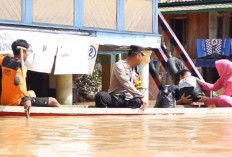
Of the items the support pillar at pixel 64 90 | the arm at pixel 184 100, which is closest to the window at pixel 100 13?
the support pillar at pixel 64 90

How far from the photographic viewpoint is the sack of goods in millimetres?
10539

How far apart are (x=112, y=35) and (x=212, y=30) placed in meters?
11.1

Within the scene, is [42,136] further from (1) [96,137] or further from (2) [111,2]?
(2) [111,2]

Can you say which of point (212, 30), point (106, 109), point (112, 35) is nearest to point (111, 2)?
point (112, 35)

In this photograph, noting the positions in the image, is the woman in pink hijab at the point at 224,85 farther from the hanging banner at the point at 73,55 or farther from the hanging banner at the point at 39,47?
the hanging banner at the point at 39,47

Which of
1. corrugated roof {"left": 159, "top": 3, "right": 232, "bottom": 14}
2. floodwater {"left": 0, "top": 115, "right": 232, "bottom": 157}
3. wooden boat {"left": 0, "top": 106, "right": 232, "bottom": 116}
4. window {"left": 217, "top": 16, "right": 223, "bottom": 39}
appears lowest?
floodwater {"left": 0, "top": 115, "right": 232, "bottom": 157}

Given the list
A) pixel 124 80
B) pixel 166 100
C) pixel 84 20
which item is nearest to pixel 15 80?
pixel 124 80

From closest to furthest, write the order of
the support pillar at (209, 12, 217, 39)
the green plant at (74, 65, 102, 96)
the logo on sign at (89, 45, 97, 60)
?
the logo on sign at (89, 45, 97, 60) → the green plant at (74, 65, 102, 96) → the support pillar at (209, 12, 217, 39)

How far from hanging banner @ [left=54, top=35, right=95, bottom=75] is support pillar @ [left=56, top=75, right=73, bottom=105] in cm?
86

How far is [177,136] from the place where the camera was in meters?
6.22

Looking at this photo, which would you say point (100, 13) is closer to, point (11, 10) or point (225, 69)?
point (11, 10)

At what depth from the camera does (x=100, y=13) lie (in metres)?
13.2

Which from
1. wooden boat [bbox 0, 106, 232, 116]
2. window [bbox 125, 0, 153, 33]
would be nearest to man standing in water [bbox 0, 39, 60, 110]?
wooden boat [bbox 0, 106, 232, 116]

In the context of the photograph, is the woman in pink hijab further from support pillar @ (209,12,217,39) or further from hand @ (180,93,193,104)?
support pillar @ (209,12,217,39)
